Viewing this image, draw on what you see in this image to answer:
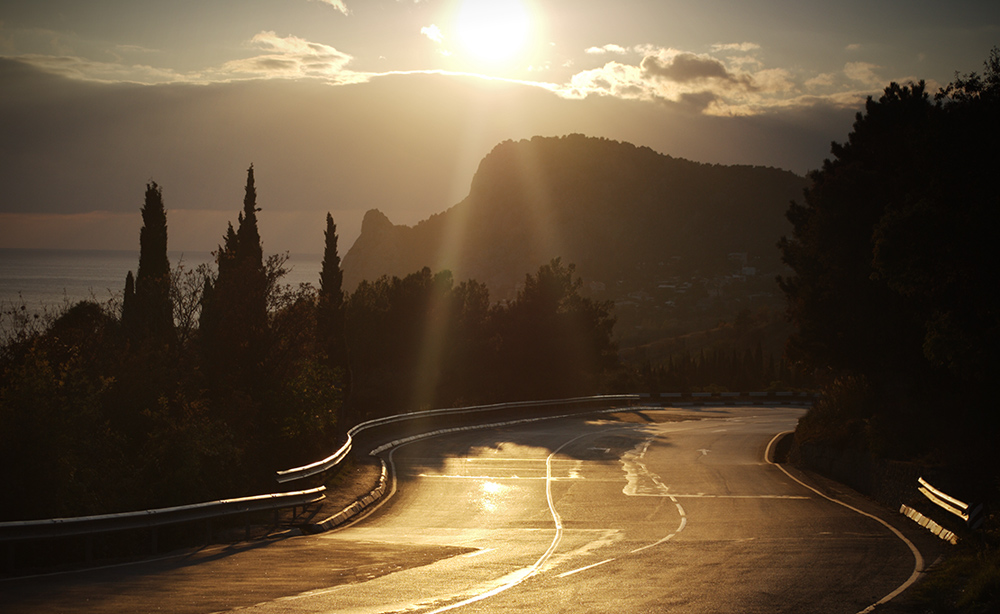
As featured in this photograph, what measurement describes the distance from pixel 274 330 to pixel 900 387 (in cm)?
2265

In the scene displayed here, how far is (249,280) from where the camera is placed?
106ft

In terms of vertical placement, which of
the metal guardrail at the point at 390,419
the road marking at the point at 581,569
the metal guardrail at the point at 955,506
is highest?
the metal guardrail at the point at 955,506

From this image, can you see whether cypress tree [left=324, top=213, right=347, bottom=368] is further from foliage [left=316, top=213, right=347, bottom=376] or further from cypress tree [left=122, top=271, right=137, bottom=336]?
cypress tree [left=122, top=271, right=137, bottom=336]

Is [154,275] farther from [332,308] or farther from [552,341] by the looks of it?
[552,341]

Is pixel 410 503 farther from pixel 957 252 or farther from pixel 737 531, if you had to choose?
pixel 957 252

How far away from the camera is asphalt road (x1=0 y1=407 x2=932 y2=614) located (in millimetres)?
10195

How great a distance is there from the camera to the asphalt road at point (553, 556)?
1020 centimetres

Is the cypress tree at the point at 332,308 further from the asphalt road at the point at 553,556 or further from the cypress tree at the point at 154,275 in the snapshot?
the asphalt road at the point at 553,556

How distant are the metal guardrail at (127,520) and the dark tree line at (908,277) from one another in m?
15.1

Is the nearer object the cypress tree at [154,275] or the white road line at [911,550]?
the white road line at [911,550]

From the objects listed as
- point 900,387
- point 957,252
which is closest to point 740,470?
point 900,387

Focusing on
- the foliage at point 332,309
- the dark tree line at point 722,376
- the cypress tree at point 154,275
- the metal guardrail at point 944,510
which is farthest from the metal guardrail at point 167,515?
the dark tree line at point 722,376

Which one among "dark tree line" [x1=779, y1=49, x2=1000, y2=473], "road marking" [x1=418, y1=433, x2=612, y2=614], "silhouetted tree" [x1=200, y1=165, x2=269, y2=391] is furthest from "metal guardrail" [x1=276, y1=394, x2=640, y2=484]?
"dark tree line" [x1=779, y1=49, x2=1000, y2=473]

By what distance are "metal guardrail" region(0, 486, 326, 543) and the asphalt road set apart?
85cm
